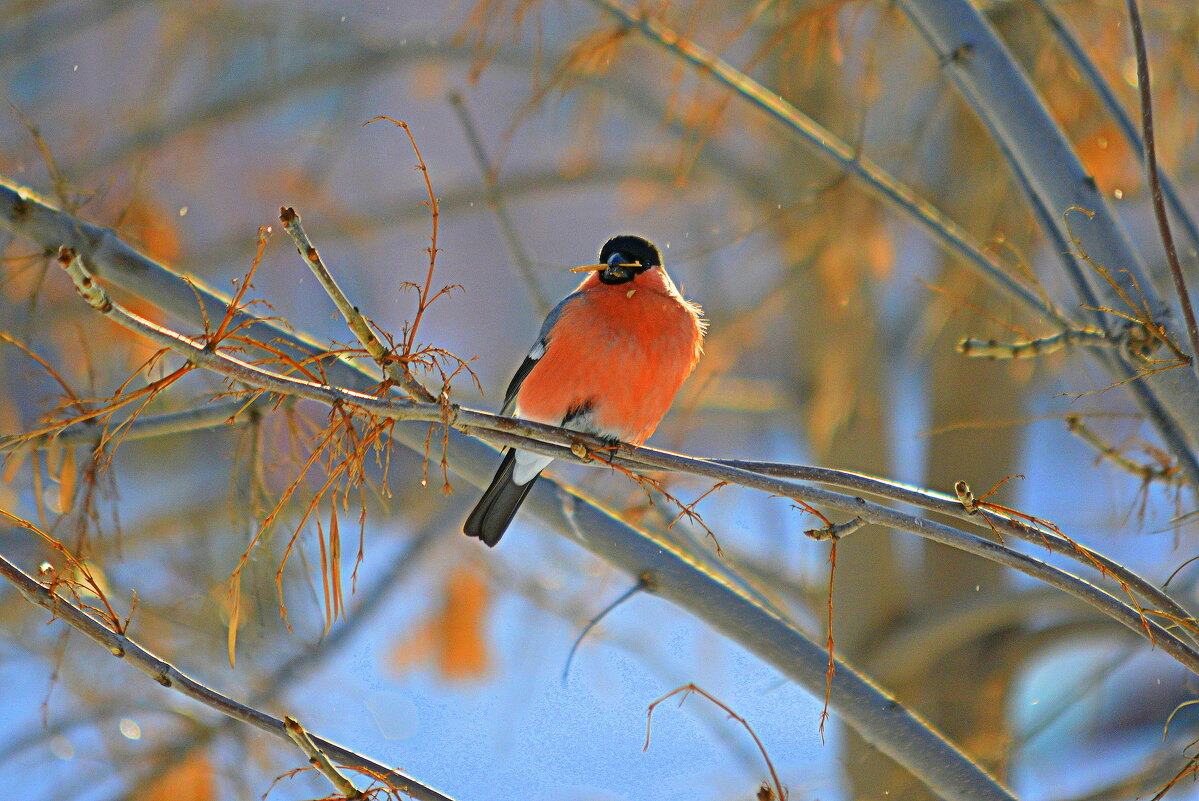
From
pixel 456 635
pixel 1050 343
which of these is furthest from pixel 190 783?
pixel 1050 343

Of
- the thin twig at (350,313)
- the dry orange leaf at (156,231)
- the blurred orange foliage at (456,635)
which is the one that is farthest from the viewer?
the blurred orange foliage at (456,635)

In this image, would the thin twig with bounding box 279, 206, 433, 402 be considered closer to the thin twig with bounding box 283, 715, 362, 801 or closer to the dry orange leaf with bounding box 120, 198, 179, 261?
the thin twig with bounding box 283, 715, 362, 801

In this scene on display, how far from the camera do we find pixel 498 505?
2.39 meters

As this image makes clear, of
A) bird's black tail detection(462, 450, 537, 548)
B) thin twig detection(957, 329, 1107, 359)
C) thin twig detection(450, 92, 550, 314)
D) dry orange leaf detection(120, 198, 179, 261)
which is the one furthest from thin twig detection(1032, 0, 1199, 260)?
dry orange leaf detection(120, 198, 179, 261)

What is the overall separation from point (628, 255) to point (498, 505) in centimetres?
75

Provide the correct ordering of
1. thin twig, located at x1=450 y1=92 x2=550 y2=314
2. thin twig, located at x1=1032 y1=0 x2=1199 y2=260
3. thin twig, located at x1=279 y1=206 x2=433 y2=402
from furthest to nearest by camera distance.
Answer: thin twig, located at x1=450 y1=92 x2=550 y2=314
thin twig, located at x1=1032 y1=0 x2=1199 y2=260
thin twig, located at x1=279 y1=206 x2=433 y2=402

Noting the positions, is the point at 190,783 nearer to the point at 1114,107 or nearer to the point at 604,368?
the point at 604,368

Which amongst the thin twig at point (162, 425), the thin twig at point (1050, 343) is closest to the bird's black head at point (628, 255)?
the thin twig at point (1050, 343)

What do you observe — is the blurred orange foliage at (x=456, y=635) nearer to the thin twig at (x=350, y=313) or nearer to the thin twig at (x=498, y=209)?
the thin twig at (x=498, y=209)

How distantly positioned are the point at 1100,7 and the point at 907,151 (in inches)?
34.0

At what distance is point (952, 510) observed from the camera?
1294 millimetres

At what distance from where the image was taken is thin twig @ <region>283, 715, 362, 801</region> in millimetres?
1228

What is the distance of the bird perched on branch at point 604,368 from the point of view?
2.26 meters

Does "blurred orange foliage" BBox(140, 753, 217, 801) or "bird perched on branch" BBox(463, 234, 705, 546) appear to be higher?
"bird perched on branch" BBox(463, 234, 705, 546)
